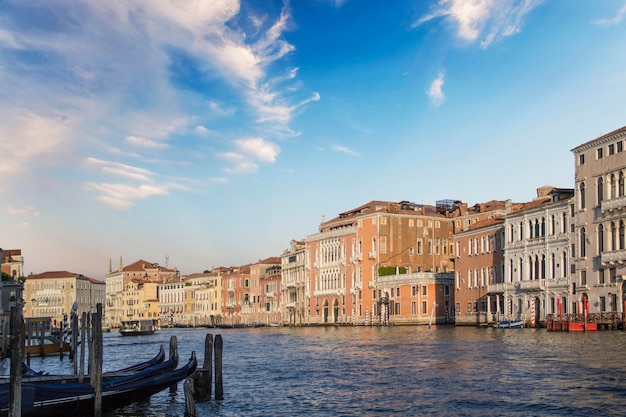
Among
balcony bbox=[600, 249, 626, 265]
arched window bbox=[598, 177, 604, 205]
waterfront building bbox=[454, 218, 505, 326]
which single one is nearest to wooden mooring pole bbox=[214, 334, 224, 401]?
balcony bbox=[600, 249, 626, 265]

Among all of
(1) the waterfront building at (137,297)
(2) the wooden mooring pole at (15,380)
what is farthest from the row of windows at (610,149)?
(1) the waterfront building at (137,297)

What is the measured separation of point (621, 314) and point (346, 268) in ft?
121

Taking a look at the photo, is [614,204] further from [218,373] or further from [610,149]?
[218,373]

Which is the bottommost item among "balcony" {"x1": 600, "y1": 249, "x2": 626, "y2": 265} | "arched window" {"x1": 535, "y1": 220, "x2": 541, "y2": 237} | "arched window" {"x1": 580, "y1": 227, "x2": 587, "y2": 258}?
"balcony" {"x1": 600, "y1": 249, "x2": 626, "y2": 265}

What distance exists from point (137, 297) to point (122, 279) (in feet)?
27.8

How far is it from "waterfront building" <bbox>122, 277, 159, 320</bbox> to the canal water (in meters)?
95.4

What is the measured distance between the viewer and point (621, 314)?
43562mm

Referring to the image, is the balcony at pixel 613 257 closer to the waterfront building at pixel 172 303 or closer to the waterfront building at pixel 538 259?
the waterfront building at pixel 538 259

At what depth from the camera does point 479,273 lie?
204 feet

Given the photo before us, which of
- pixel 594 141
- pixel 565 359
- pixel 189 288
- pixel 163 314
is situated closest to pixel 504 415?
pixel 565 359

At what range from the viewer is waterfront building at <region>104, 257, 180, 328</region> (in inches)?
5305

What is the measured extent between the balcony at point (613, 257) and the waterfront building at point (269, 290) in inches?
2054

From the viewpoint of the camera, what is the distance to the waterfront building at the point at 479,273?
194 feet

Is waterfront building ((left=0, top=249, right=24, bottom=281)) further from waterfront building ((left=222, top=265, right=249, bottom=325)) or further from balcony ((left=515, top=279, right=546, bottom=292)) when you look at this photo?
balcony ((left=515, top=279, right=546, bottom=292))
